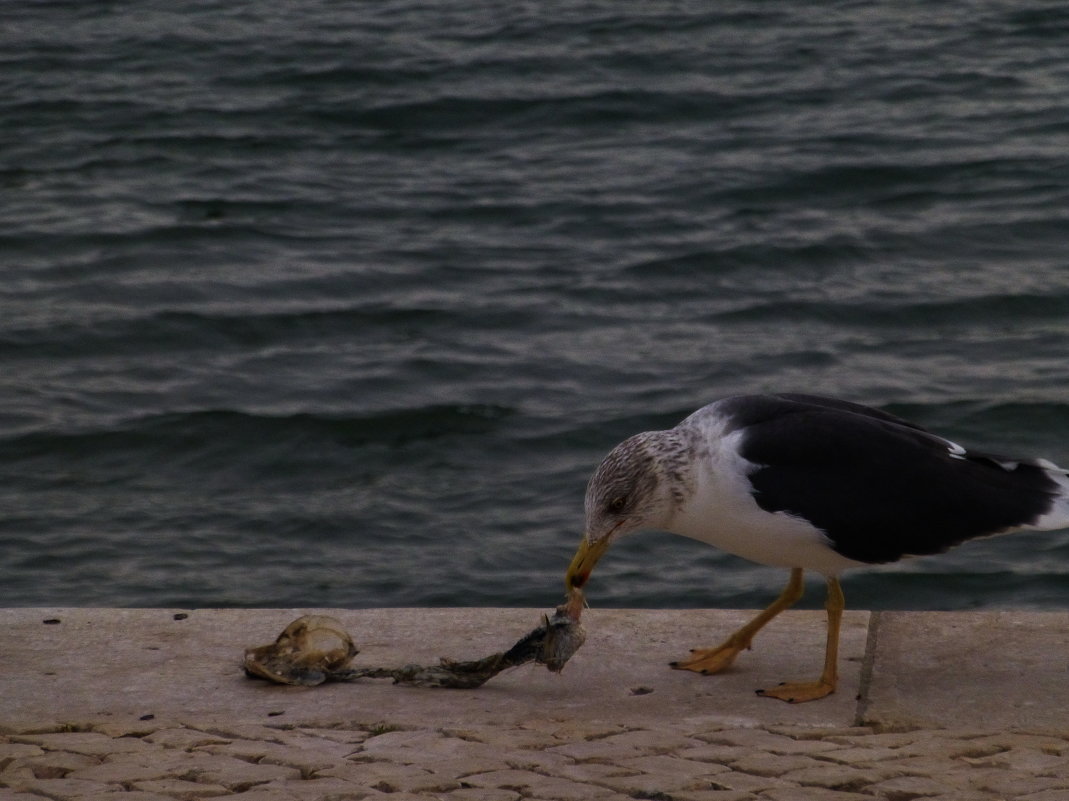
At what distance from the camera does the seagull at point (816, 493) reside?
17.0 ft

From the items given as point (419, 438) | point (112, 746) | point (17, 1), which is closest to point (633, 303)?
point (419, 438)

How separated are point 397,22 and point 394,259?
610 centimetres

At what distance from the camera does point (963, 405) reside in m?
9.96

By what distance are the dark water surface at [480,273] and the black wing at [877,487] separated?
3.18 meters

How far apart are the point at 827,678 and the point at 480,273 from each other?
7.39m

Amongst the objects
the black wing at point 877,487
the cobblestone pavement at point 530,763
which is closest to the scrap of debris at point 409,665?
the cobblestone pavement at point 530,763

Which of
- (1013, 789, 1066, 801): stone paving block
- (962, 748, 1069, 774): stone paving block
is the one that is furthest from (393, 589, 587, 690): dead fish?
(1013, 789, 1066, 801): stone paving block

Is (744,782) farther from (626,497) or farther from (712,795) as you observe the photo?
(626,497)

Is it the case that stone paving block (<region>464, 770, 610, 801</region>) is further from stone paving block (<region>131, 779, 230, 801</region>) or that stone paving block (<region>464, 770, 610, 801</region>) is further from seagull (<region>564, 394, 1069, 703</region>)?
seagull (<region>564, 394, 1069, 703</region>)

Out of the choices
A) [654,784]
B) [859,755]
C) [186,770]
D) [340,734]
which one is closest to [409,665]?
[340,734]

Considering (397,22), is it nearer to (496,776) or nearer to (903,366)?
(903,366)

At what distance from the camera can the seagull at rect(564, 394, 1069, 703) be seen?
17.0ft

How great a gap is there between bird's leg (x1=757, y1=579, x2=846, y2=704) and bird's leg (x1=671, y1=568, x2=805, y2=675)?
205mm

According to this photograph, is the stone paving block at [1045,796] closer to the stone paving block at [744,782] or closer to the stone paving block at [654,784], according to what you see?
the stone paving block at [744,782]
